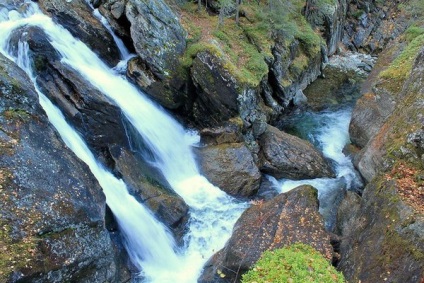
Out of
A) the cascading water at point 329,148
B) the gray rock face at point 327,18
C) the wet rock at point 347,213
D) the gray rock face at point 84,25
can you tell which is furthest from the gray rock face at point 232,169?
the gray rock face at point 327,18

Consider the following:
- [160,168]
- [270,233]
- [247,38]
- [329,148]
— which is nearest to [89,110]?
[160,168]

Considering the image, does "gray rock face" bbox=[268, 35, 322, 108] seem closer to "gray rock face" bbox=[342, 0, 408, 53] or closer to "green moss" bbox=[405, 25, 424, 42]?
"green moss" bbox=[405, 25, 424, 42]

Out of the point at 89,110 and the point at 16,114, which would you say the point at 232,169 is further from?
the point at 16,114

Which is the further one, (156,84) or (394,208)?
(156,84)

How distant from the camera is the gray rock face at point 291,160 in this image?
17.5m

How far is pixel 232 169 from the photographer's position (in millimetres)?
16594

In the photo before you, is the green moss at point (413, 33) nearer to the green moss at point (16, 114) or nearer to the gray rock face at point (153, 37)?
the gray rock face at point (153, 37)

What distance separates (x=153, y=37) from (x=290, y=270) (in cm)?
1377

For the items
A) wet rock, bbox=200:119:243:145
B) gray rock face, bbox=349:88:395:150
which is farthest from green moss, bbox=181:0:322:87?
gray rock face, bbox=349:88:395:150

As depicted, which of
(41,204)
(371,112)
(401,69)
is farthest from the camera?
(401,69)

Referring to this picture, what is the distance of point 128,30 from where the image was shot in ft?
63.3

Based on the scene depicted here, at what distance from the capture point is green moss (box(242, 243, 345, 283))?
790 cm

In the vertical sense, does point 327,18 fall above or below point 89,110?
above

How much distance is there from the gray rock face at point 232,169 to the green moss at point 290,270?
6933 millimetres
